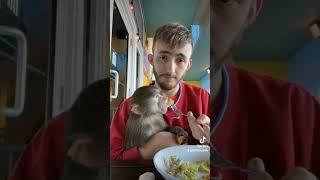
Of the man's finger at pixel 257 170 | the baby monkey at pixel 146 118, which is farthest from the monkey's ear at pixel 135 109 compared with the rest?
the man's finger at pixel 257 170

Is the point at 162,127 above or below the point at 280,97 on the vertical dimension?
below

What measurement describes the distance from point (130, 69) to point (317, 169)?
2.74ft

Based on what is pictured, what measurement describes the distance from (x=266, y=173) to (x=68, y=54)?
81cm

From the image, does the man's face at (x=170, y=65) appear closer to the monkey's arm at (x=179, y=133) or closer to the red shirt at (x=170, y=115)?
the red shirt at (x=170, y=115)

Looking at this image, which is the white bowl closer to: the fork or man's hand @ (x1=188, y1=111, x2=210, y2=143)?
man's hand @ (x1=188, y1=111, x2=210, y2=143)

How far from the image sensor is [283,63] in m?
1.29

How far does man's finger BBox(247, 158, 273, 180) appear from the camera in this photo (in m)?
1.25

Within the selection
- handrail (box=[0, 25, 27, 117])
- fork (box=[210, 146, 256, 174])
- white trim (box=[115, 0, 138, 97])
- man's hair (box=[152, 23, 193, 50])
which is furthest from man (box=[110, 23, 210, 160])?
handrail (box=[0, 25, 27, 117])

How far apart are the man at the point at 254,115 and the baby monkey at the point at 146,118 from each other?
40 cm

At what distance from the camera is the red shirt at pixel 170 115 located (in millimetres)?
1547

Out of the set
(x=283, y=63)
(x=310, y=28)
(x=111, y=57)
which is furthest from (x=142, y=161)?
(x=310, y=28)

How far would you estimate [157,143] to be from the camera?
66.7 inches

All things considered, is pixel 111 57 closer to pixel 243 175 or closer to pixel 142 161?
pixel 142 161

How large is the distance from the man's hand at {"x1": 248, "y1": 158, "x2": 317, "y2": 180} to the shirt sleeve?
0.54 metres
